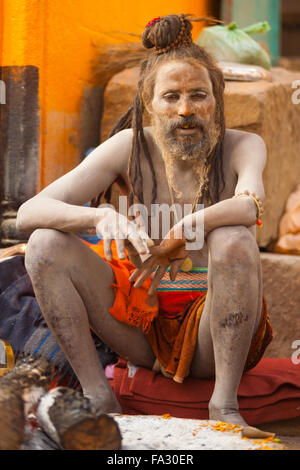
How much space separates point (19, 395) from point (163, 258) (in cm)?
81

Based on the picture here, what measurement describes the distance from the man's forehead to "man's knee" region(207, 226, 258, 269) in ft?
2.34

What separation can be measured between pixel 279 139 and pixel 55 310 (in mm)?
2282

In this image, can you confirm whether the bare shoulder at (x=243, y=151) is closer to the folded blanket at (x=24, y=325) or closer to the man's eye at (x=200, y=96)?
the man's eye at (x=200, y=96)

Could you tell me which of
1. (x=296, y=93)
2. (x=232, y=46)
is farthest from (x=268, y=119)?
(x=232, y=46)

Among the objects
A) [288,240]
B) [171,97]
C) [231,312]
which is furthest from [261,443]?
[288,240]

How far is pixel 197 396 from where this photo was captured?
270 centimetres

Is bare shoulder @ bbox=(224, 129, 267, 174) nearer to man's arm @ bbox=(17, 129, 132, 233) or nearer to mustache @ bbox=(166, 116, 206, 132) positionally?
mustache @ bbox=(166, 116, 206, 132)

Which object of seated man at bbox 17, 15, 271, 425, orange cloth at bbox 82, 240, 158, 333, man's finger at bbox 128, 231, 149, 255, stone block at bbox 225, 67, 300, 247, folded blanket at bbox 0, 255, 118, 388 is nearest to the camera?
man's finger at bbox 128, 231, 149, 255

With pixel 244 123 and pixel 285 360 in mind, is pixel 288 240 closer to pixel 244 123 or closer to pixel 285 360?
pixel 244 123

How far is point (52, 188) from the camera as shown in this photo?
2736 millimetres

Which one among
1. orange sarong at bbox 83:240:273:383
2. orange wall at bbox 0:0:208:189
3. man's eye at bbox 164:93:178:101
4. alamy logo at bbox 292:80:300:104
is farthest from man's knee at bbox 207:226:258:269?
alamy logo at bbox 292:80:300:104

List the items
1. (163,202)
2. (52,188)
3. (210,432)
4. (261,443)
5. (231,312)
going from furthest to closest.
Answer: (163,202)
(52,188)
(231,312)
(210,432)
(261,443)

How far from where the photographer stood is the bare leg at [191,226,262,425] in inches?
94.0

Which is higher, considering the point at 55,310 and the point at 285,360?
the point at 55,310
